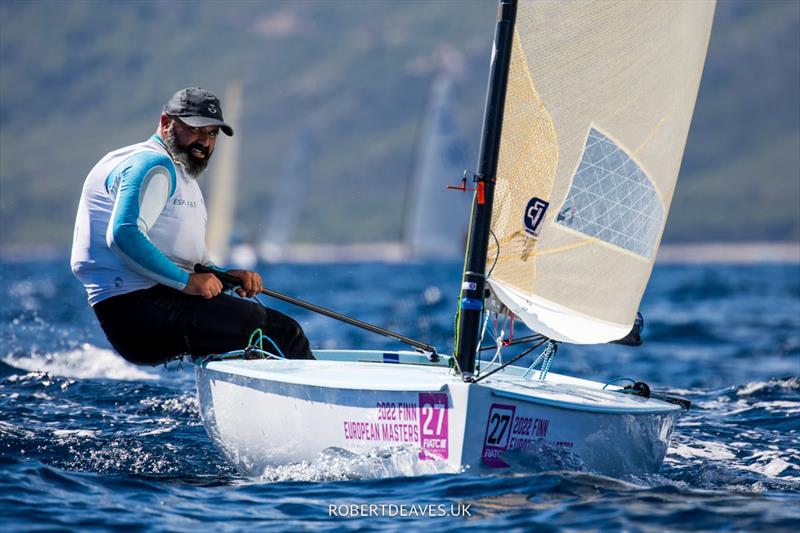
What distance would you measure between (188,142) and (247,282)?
0.81m

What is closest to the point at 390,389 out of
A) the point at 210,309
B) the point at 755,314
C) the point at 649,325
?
the point at 210,309

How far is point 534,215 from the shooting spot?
5.97 meters

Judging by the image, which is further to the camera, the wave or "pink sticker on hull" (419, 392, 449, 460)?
the wave

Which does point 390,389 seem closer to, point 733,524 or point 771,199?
point 733,524

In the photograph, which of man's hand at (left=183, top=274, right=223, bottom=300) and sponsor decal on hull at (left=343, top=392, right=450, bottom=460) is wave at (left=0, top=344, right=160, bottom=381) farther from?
sponsor decal on hull at (left=343, top=392, right=450, bottom=460)

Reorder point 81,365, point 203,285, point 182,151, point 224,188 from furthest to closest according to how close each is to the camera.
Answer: point 224,188, point 81,365, point 182,151, point 203,285

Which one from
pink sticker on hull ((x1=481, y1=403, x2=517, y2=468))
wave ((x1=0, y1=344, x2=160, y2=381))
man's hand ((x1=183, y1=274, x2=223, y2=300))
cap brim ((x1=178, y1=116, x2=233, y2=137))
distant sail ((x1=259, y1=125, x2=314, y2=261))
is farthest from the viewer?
distant sail ((x1=259, y1=125, x2=314, y2=261))

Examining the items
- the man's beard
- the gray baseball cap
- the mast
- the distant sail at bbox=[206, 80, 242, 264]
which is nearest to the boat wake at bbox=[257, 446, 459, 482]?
the mast

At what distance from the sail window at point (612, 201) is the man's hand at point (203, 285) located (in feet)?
6.06

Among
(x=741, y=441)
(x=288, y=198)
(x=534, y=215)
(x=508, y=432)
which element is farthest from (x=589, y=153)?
(x=288, y=198)

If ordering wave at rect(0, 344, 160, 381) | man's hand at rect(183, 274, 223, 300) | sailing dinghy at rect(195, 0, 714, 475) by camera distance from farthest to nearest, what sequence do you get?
1. wave at rect(0, 344, 160, 381)
2. man's hand at rect(183, 274, 223, 300)
3. sailing dinghy at rect(195, 0, 714, 475)

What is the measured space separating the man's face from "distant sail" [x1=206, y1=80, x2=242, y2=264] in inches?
1435

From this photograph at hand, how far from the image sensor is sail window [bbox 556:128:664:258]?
6.11 meters

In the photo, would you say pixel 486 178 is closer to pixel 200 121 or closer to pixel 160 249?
pixel 200 121
